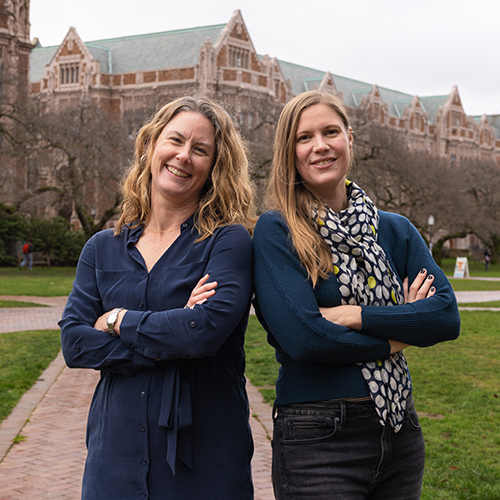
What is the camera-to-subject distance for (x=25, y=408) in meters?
6.58

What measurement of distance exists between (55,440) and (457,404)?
4.18 metres

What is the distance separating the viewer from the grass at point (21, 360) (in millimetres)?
7126

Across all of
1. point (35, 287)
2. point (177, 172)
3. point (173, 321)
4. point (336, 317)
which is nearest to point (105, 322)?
point (173, 321)

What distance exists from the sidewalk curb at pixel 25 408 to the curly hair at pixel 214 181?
3205 millimetres

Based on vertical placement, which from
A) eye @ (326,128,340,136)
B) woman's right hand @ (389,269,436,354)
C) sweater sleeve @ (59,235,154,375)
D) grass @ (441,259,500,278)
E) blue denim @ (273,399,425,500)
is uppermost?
eye @ (326,128,340,136)

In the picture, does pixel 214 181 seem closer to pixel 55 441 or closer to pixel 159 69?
pixel 55 441

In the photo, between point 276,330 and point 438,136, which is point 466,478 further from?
point 438,136

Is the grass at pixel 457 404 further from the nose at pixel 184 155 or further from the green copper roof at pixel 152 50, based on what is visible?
the green copper roof at pixel 152 50

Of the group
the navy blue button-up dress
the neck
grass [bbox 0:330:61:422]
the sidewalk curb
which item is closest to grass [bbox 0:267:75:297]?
grass [bbox 0:330:61:422]

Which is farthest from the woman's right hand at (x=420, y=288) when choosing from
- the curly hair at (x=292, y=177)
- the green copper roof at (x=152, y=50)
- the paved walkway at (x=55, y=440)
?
the green copper roof at (x=152, y=50)

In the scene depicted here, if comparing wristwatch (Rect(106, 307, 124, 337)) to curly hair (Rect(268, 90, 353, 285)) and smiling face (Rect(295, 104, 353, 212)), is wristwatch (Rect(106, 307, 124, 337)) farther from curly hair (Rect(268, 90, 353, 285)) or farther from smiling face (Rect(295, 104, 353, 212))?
smiling face (Rect(295, 104, 353, 212))

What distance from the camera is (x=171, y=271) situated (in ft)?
8.18

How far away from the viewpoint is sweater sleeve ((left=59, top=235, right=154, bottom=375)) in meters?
2.39

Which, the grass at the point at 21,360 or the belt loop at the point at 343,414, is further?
the grass at the point at 21,360
